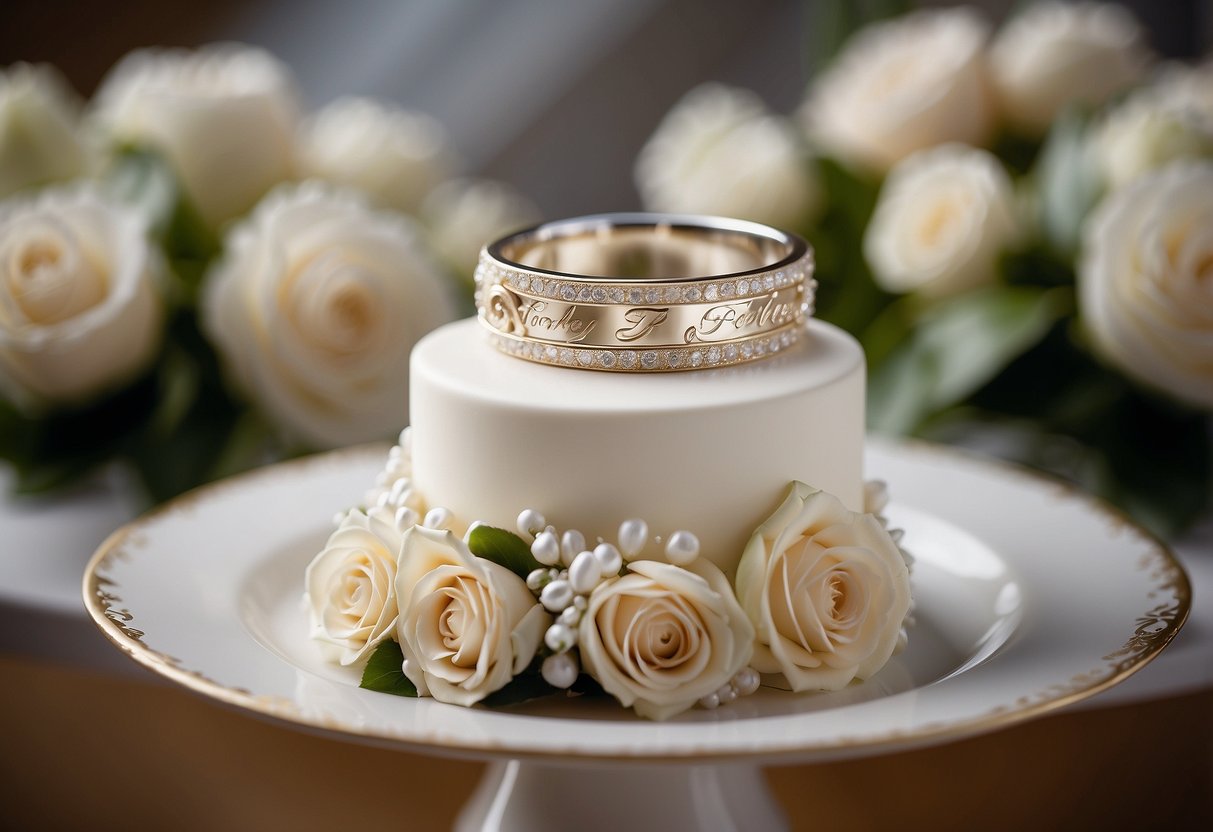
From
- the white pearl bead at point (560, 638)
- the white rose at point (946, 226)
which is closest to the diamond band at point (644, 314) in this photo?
the white pearl bead at point (560, 638)

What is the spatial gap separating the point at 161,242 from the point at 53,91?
0.24m

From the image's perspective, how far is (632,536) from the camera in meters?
0.90

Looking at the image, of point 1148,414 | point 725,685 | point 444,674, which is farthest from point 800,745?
point 1148,414

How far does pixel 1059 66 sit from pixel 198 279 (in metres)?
1.17

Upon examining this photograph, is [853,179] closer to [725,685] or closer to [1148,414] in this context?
[1148,414]

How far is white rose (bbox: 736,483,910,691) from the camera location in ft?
2.94

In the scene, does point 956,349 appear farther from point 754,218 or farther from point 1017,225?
point 754,218

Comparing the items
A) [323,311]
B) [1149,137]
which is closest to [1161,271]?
[1149,137]

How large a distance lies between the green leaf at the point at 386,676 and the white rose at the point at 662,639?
0.13m

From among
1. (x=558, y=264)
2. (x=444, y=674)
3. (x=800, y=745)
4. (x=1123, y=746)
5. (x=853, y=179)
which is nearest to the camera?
(x=800, y=745)

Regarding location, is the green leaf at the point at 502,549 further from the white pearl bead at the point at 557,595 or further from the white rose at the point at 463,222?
the white rose at the point at 463,222

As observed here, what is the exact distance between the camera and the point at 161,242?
63.2 inches

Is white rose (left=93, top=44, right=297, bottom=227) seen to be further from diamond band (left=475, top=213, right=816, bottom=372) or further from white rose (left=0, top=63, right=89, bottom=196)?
diamond band (left=475, top=213, right=816, bottom=372)

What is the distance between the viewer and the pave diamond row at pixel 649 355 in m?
0.96
